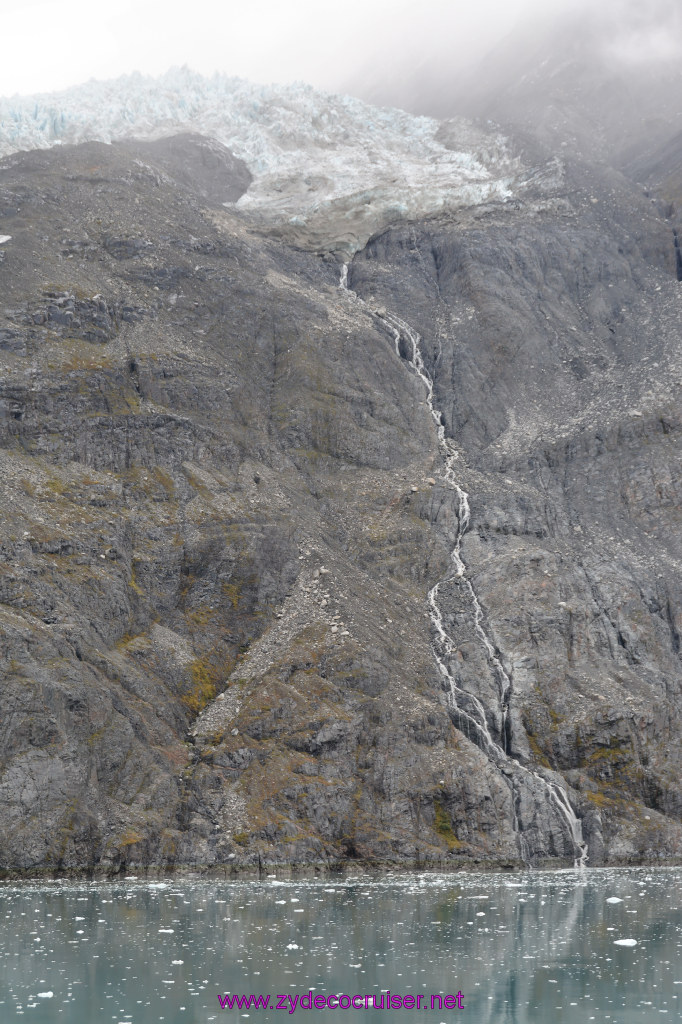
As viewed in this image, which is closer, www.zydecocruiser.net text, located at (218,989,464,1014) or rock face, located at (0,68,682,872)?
www.zydecocruiser.net text, located at (218,989,464,1014)

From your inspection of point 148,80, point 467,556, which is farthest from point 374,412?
point 148,80

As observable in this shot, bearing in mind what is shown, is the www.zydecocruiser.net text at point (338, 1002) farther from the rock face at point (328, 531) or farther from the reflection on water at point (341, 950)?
the rock face at point (328, 531)

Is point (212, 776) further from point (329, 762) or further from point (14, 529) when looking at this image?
point (14, 529)

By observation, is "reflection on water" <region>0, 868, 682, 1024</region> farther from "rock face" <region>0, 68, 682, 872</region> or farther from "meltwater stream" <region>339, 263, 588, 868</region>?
"meltwater stream" <region>339, 263, 588, 868</region>

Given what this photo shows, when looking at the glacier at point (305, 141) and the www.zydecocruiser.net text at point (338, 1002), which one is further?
the glacier at point (305, 141)

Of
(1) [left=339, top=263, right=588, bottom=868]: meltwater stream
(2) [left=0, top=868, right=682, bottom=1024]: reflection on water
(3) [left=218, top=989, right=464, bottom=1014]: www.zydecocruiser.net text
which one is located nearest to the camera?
(3) [left=218, top=989, right=464, bottom=1014]: www.zydecocruiser.net text

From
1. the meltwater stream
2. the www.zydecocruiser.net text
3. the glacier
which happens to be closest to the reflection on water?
the www.zydecocruiser.net text

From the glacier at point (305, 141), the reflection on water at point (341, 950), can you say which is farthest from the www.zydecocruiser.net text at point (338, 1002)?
the glacier at point (305, 141)
